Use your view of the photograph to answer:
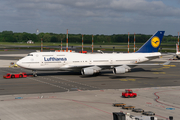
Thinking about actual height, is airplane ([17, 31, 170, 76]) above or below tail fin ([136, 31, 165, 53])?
below

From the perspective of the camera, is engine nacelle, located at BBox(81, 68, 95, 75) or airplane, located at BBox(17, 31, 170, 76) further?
airplane, located at BBox(17, 31, 170, 76)

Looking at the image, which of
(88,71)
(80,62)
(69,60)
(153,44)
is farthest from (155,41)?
(69,60)

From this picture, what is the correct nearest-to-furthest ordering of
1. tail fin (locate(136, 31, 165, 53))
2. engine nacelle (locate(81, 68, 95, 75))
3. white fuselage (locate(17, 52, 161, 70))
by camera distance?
engine nacelle (locate(81, 68, 95, 75)) → white fuselage (locate(17, 52, 161, 70)) → tail fin (locate(136, 31, 165, 53))

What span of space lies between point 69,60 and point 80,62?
250 centimetres

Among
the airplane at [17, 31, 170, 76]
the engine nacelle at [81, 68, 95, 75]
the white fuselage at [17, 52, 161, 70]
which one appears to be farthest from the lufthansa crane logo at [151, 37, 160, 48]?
the engine nacelle at [81, 68, 95, 75]

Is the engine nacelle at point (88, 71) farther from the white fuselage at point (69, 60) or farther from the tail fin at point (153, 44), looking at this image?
the tail fin at point (153, 44)

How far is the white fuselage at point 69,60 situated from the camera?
171 ft

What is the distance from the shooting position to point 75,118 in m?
24.2

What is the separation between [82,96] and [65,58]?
2117cm

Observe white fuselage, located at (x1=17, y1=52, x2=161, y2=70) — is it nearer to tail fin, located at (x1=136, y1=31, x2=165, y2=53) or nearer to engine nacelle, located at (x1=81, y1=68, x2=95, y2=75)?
engine nacelle, located at (x1=81, y1=68, x2=95, y2=75)

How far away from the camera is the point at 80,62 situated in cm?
5506

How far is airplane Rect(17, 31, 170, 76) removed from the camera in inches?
2042

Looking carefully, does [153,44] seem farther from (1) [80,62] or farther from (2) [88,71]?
(2) [88,71]

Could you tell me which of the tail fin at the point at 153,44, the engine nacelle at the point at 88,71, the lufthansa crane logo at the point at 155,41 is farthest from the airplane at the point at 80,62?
the lufthansa crane logo at the point at 155,41
